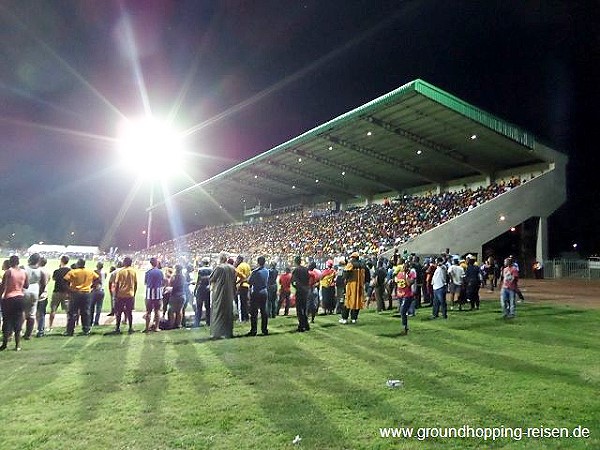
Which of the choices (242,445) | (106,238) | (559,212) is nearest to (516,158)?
(559,212)

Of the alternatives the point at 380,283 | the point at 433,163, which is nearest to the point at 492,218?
the point at 433,163

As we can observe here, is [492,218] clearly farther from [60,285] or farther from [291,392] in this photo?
[291,392]

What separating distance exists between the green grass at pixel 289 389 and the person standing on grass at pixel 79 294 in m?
0.54

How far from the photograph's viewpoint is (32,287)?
→ 897cm

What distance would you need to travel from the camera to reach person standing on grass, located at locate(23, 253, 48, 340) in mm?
8773

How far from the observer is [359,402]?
5.24 metres

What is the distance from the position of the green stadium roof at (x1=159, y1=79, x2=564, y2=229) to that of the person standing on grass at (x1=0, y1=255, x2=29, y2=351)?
19705mm

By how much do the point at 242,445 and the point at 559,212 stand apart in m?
32.9

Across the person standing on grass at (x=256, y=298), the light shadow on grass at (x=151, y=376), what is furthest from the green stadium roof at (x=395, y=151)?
the light shadow on grass at (x=151, y=376)

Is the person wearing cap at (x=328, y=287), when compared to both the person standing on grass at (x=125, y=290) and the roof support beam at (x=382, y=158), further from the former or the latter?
the roof support beam at (x=382, y=158)

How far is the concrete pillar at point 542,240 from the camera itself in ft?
98.4

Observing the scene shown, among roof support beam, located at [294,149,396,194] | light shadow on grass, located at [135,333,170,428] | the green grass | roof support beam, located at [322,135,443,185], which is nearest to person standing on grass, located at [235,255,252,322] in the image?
the green grass

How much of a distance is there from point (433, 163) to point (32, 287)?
28.9 meters

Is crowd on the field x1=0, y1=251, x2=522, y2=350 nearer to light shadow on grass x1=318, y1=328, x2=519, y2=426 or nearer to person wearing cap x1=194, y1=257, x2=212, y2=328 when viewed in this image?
person wearing cap x1=194, y1=257, x2=212, y2=328
